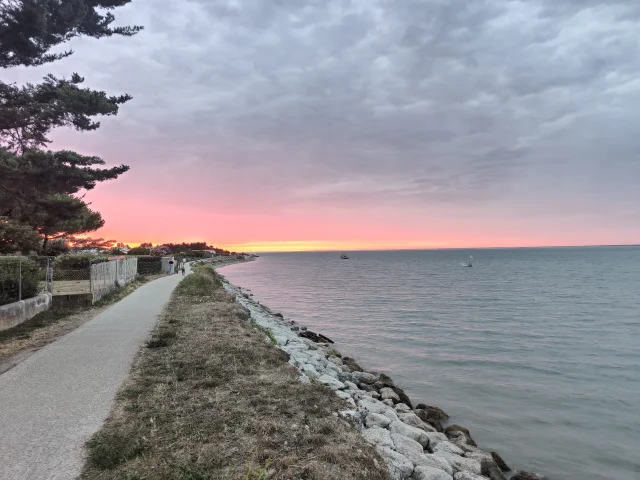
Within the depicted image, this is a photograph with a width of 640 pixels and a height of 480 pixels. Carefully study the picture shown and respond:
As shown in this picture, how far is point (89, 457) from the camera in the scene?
4.08 m

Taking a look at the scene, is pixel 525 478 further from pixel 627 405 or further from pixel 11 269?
pixel 11 269

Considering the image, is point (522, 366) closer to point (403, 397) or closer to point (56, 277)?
point (403, 397)

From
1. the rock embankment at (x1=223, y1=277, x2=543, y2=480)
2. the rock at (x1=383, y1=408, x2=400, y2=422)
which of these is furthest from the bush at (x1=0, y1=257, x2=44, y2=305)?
the rock at (x1=383, y1=408, x2=400, y2=422)

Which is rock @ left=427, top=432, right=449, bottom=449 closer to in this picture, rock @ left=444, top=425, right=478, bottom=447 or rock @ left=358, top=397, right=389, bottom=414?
rock @ left=444, top=425, right=478, bottom=447

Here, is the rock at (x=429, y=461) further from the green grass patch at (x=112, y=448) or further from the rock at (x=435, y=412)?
the rock at (x=435, y=412)

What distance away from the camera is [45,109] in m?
10.0

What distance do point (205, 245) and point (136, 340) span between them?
108607mm

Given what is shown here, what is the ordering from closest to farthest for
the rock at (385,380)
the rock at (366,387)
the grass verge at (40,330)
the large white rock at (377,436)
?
the large white rock at (377,436), the grass verge at (40,330), the rock at (366,387), the rock at (385,380)

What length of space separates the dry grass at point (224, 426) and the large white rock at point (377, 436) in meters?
0.29

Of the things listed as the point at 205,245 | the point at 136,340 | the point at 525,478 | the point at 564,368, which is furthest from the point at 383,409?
the point at 205,245

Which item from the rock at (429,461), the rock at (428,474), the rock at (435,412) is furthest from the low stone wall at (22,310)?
the rock at (428,474)

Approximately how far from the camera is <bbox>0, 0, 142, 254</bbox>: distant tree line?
30.9 feet

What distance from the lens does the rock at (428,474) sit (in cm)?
469

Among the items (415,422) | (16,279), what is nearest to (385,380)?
(415,422)
